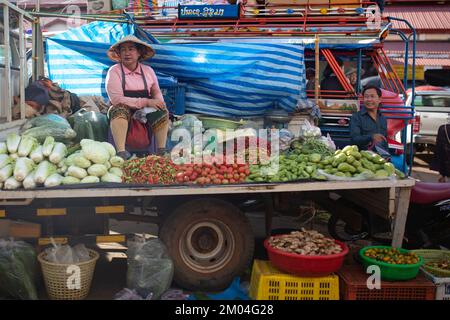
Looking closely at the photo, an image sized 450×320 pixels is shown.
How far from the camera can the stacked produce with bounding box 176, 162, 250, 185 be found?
4.16 meters

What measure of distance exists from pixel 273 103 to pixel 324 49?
2.01 meters

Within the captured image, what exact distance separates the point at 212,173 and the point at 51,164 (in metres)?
1.34

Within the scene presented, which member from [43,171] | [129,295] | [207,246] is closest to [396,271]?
[207,246]

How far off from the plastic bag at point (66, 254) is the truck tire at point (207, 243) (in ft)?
2.14

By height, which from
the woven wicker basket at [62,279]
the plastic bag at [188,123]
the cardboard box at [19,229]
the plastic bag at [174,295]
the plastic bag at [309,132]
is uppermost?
the plastic bag at [188,123]

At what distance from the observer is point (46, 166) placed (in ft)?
13.4

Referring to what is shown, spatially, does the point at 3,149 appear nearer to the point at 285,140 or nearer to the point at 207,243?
the point at 207,243

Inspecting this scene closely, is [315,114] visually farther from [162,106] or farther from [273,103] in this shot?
[162,106]

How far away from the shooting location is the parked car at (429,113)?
1216 cm

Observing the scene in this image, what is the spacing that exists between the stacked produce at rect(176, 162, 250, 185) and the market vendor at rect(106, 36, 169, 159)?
0.85m

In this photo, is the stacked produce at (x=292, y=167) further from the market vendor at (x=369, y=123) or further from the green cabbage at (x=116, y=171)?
the green cabbage at (x=116, y=171)

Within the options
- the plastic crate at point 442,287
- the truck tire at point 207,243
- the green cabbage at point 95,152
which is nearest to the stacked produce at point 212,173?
the truck tire at point 207,243

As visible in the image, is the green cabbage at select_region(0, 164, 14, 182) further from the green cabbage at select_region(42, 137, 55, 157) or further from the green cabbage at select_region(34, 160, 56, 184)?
the green cabbage at select_region(42, 137, 55, 157)
